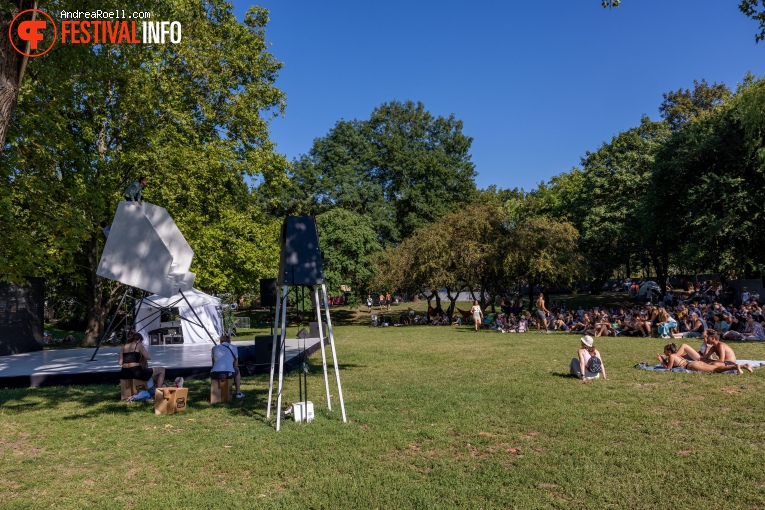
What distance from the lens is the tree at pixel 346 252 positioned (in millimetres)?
37469

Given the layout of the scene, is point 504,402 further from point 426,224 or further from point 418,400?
point 426,224

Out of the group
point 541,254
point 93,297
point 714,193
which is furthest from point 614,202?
point 93,297

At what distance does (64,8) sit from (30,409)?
27.7 feet

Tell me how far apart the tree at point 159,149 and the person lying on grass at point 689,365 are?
14995 millimetres

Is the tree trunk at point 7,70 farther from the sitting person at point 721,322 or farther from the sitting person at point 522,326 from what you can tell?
the sitting person at point 522,326

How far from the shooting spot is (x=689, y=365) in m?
11.8

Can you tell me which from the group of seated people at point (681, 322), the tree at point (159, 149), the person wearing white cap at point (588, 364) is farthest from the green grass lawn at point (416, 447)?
the group of seated people at point (681, 322)

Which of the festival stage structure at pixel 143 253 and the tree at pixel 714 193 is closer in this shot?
the festival stage structure at pixel 143 253

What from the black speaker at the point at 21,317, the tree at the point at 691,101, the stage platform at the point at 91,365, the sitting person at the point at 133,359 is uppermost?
the tree at the point at 691,101

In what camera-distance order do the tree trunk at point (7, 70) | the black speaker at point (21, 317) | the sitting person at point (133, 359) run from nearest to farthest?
the tree trunk at point (7, 70), the sitting person at point (133, 359), the black speaker at point (21, 317)

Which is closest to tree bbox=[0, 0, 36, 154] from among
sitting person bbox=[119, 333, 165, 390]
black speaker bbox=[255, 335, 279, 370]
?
sitting person bbox=[119, 333, 165, 390]

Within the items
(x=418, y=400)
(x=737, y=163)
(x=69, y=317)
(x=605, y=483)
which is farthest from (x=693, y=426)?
(x=69, y=317)

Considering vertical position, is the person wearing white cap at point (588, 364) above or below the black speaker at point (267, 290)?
below

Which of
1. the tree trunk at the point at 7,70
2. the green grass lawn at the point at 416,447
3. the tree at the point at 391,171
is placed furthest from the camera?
the tree at the point at 391,171
